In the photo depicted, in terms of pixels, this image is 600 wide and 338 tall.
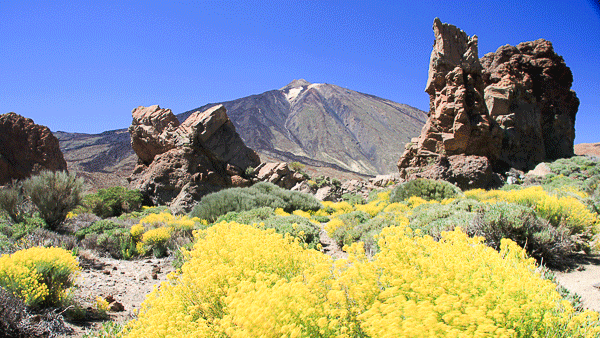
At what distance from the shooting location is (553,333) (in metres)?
1.58

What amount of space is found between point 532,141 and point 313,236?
22.9 m

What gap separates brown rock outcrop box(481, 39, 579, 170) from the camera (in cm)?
2133

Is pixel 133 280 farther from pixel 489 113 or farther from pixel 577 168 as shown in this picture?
pixel 577 168

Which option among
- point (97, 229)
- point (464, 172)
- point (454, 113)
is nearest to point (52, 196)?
point (97, 229)

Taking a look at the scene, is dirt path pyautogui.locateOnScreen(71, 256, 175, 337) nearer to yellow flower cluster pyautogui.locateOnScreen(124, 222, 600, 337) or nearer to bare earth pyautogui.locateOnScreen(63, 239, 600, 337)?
bare earth pyautogui.locateOnScreen(63, 239, 600, 337)

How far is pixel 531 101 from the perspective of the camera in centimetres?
2350

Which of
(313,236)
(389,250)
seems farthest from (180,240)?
(389,250)

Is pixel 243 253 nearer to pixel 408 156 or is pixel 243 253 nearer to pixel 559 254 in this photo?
pixel 559 254

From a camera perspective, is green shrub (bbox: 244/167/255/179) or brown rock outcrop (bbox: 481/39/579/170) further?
brown rock outcrop (bbox: 481/39/579/170)

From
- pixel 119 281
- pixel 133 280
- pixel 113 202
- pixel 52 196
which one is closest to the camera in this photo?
pixel 119 281

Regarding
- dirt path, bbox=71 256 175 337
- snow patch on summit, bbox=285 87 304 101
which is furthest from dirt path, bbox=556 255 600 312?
snow patch on summit, bbox=285 87 304 101

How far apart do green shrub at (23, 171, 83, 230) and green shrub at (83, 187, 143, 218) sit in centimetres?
570

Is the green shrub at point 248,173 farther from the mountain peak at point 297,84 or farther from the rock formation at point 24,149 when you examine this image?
the mountain peak at point 297,84

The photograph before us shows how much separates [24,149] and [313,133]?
100292 millimetres
